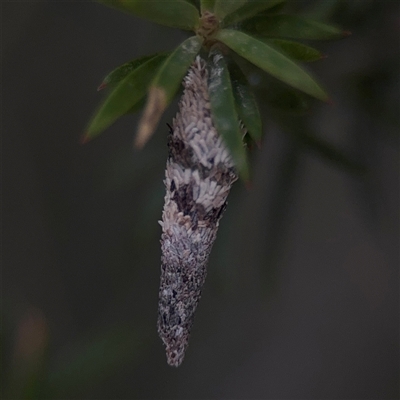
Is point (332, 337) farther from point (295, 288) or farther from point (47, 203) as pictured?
point (47, 203)

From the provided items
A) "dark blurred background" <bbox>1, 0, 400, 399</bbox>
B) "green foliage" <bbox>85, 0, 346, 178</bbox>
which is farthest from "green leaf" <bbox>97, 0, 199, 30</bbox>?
"dark blurred background" <bbox>1, 0, 400, 399</bbox>

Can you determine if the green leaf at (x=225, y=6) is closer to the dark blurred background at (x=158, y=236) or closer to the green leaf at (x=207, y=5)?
the green leaf at (x=207, y=5)

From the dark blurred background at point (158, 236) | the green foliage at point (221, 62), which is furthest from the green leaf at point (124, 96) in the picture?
the dark blurred background at point (158, 236)

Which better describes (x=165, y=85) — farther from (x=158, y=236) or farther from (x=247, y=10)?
(x=158, y=236)

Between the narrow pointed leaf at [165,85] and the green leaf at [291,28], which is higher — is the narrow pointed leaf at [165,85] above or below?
below

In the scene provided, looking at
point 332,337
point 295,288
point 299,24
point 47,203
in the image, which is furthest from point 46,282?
point 299,24
